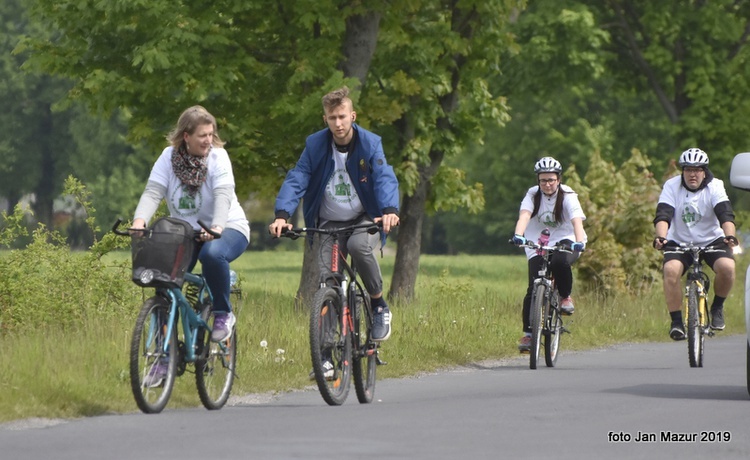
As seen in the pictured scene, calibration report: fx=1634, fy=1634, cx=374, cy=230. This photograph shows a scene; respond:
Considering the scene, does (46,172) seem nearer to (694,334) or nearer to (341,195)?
(694,334)

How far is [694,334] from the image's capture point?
1391 centimetres

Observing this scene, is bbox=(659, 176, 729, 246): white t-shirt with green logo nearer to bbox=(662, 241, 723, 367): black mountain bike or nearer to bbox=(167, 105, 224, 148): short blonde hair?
bbox=(662, 241, 723, 367): black mountain bike

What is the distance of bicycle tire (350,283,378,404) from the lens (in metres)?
10.3

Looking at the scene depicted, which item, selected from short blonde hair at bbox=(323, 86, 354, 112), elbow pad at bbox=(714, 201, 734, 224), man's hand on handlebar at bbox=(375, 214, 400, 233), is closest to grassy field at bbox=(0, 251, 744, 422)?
man's hand on handlebar at bbox=(375, 214, 400, 233)

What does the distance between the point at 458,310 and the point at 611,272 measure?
5.33 meters

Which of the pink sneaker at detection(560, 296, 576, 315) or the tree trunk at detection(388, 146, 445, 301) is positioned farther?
the tree trunk at detection(388, 146, 445, 301)

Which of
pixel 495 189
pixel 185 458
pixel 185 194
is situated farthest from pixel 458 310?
pixel 495 189

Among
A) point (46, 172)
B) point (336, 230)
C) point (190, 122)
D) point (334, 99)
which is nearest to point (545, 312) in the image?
point (336, 230)

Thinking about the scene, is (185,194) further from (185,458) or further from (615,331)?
(615,331)

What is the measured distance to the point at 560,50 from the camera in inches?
1367

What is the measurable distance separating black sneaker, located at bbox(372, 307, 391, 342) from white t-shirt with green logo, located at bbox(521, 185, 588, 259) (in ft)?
12.4

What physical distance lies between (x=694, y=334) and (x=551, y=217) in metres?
1.58

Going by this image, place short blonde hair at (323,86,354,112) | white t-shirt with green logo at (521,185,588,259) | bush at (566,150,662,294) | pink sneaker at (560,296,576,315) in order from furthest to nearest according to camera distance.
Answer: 1. bush at (566,150,662,294)
2. pink sneaker at (560,296,576,315)
3. white t-shirt with green logo at (521,185,588,259)
4. short blonde hair at (323,86,354,112)

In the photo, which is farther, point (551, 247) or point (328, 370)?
point (551, 247)
